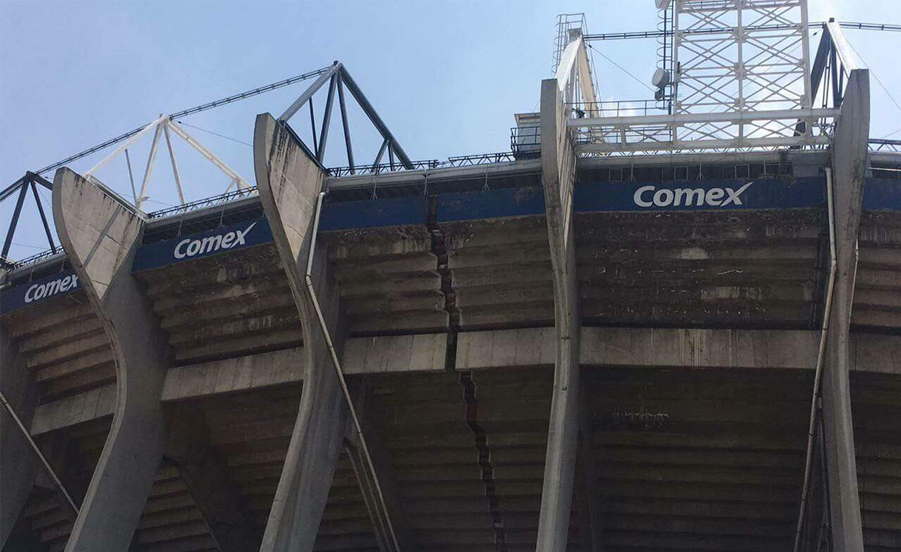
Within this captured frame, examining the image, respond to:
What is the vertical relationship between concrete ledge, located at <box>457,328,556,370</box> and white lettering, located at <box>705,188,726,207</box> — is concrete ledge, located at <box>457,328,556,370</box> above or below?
below

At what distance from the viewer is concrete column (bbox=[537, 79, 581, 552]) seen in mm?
23938

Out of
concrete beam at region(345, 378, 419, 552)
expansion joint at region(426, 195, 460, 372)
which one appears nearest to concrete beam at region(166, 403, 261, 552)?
concrete beam at region(345, 378, 419, 552)

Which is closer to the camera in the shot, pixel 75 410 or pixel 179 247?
pixel 179 247

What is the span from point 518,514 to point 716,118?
13.9 metres

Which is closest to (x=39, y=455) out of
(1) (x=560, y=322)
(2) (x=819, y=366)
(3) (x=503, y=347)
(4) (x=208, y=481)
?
(4) (x=208, y=481)

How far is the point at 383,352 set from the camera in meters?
28.9

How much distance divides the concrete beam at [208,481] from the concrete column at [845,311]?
19535mm

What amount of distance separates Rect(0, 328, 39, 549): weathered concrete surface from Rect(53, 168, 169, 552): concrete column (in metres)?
6.16

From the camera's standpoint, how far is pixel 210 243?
29.2 m

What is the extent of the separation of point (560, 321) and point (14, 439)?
2072 cm

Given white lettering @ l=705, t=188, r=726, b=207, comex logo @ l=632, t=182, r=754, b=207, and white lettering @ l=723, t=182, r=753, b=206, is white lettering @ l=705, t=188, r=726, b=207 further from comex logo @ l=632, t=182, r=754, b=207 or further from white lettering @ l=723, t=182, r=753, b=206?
white lettering @ l=723, t=182, r=753, b=206

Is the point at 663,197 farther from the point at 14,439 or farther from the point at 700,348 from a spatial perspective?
the point at 14,439

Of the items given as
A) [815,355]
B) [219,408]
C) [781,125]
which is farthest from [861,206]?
[219,408]

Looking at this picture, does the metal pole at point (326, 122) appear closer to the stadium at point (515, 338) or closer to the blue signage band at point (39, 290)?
the stadium at point (515, 338)
